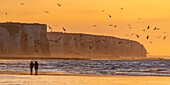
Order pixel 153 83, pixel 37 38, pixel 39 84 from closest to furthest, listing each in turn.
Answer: pixel 39 84, pixel 153 83, pixel 37 38

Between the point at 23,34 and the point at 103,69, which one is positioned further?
the point at 23,34

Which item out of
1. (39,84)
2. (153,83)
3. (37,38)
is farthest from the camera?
(37,38)

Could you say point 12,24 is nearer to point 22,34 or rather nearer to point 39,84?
point 22,34

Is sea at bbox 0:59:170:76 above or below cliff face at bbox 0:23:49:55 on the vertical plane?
below

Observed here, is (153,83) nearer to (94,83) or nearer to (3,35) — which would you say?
(94,83)

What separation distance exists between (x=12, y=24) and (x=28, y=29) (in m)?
7.53

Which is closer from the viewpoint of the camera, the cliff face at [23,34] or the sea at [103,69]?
the sea at [103,69]

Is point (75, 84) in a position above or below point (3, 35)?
below

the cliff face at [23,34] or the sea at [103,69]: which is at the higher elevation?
the cliff face at [23,34]

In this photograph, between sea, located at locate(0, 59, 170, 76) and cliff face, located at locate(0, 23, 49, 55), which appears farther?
cliff face, located at locate(0, 23, 49, 55)

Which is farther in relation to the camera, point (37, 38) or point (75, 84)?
point (37, 38)

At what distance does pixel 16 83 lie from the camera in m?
43.6

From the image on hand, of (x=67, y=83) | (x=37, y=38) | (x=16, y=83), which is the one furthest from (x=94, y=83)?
(x=37, y=38)

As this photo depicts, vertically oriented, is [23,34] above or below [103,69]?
above
